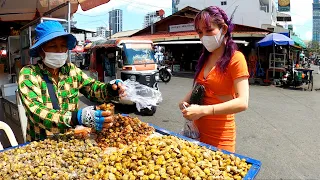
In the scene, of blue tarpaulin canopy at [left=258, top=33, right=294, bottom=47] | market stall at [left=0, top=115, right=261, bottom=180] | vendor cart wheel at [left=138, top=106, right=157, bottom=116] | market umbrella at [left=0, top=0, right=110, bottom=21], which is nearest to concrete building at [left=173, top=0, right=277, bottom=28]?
blue tarpaulin canopy at [left=258, top=33, right=294, bottom=47]

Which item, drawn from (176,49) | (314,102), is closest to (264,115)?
(314,102)

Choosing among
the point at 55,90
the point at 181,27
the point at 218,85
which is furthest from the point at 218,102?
the point at 181,27

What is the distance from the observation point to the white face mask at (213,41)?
1954 mm

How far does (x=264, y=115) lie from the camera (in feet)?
24.6

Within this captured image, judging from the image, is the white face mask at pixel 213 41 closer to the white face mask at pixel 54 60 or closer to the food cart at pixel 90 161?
the food cart at pixel 90 161

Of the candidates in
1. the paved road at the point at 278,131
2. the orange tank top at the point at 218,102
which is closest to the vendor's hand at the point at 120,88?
the orange tank top at the point at 218,102

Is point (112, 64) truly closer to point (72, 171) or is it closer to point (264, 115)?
point (264, 115)

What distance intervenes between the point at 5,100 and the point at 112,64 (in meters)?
6.07

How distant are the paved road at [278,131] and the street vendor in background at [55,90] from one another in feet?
9.41

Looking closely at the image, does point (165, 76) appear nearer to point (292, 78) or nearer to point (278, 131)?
point (292, 78)

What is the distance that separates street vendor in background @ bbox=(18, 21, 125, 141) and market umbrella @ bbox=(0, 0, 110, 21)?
2493 millimetres

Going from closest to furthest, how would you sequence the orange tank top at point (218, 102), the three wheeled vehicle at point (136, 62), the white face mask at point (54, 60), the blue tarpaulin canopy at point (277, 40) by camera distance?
the orange tank top at point (218, 102) < the white face mask at point (54, 60) < the three wheeled vehicle at point (136, 62) < the blue tarpaulin canopy at point (277, 40)

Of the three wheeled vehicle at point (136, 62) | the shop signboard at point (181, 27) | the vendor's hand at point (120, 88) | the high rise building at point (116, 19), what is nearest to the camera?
the vendor's hand at point (120, 88)

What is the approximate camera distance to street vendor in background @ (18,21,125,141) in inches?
67.6
